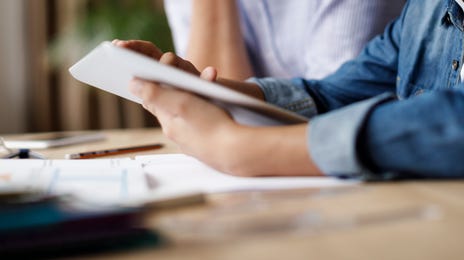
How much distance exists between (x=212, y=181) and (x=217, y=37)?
830 millimetres

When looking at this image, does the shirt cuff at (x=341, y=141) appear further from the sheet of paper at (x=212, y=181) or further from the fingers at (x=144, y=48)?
the fingers at (x=144, y=48)

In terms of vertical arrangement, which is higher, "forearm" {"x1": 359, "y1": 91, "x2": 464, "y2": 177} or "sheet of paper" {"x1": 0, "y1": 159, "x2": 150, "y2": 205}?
"forearm" {"x1": 359, "y1": 91, "x2": 464, "y2": 177}

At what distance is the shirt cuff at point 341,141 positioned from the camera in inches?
18.0

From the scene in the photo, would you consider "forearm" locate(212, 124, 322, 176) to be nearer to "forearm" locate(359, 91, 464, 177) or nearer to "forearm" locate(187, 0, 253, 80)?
"forearm" locate(359, 91, 464, 177)

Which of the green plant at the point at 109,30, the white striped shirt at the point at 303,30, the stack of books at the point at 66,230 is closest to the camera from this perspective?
the stack of books at the point at 66,230

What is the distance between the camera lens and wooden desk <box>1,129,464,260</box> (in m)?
0.29

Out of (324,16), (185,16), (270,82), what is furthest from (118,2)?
(270,82)

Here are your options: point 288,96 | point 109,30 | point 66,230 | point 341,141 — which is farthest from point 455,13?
point 109,30

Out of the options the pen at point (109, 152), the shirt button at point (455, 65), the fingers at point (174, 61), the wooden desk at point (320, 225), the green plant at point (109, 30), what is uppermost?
the green plant at point (109, 30)

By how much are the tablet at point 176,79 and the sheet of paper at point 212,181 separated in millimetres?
64

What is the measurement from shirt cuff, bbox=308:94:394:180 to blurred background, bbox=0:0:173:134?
2309 millimetres

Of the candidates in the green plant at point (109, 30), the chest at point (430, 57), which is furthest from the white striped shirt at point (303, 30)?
the green plant at point (109, 30)

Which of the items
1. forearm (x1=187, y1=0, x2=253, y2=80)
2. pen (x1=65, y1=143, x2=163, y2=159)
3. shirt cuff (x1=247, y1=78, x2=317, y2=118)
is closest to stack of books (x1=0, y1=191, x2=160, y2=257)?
pen (x1=65, y1=143, x2=163, y2=159)

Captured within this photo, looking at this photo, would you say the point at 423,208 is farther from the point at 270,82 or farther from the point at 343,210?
the point at 270,82
